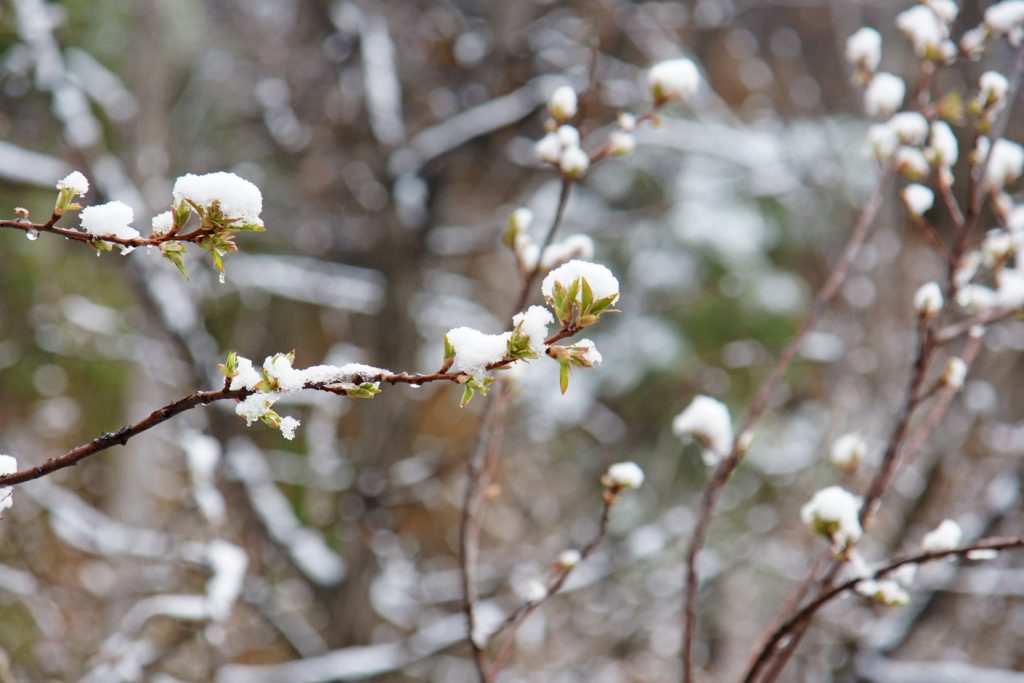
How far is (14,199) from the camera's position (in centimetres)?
404

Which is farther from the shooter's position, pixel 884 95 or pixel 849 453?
pixel 884 95

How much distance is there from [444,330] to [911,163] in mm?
2647

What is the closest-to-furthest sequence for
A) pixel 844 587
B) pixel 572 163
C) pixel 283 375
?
pixel 283 375 → pixel 844 587 → pixel 572 163

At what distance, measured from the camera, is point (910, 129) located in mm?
1156

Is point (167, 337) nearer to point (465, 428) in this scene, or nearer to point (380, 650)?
point (380, 650)

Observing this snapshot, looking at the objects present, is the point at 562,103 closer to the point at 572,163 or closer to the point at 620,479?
the point at 572,163

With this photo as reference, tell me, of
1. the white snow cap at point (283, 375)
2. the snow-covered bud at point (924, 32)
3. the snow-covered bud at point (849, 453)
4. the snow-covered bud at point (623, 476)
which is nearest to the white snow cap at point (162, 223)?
the white snow cap at point (283, 375)

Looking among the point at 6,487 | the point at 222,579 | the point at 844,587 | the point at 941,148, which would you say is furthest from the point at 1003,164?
the point at 222,579

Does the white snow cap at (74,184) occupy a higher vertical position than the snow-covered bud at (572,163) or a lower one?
lower

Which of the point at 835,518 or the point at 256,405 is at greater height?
the point at 256,405

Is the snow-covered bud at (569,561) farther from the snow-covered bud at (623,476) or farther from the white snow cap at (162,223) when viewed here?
the white snow cap at (162,223)

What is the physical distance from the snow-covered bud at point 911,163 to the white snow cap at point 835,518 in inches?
23.5

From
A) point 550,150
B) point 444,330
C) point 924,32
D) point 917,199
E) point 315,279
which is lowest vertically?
point 917,199

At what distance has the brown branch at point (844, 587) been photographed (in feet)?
2.43
